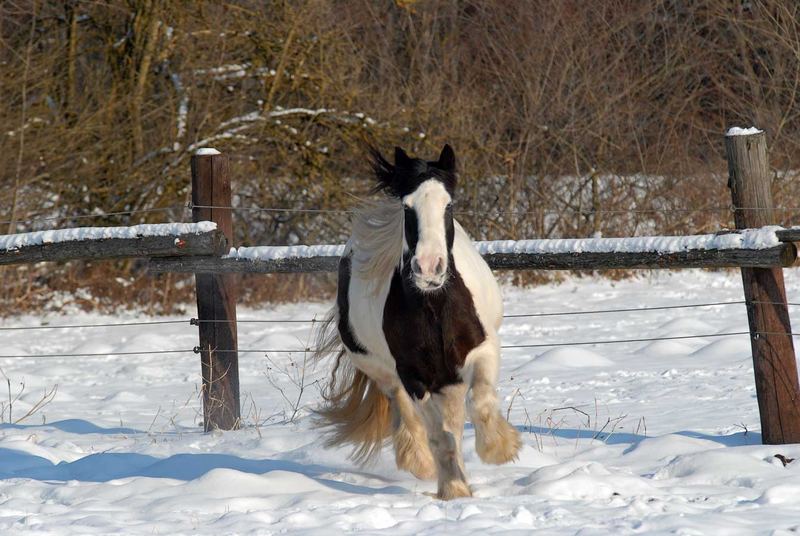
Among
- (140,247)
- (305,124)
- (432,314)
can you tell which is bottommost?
(432,314)

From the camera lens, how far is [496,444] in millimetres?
4453

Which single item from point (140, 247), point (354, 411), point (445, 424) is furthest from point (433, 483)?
point (140, 247)

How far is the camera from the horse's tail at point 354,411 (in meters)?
5.22

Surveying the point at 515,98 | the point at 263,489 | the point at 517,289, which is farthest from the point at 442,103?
the point at 263,489

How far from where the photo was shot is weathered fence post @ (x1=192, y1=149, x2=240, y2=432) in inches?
245

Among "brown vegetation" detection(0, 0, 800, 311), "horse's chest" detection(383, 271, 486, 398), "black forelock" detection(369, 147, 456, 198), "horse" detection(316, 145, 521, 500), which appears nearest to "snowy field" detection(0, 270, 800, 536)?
"horse" detection(316, 145, 521, 500)

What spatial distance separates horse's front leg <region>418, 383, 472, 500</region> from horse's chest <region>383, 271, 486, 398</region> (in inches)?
1.7

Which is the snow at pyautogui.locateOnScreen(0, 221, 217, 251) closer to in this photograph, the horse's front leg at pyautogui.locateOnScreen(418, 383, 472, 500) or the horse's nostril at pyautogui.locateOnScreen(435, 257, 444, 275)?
the horse's front leg at pyautogui.locateOnScreen(418, 383, 472, 500)

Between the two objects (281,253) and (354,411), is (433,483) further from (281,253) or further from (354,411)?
(281,253)

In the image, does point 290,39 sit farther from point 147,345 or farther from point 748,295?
point 748,295

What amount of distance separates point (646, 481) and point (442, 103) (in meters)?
10.9

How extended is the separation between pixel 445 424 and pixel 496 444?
0.24m

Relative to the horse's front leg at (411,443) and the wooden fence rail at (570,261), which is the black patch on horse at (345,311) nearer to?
the horse's front leg at (411,443)

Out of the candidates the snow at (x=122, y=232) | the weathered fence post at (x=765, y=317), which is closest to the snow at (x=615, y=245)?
the weathered fence post at (x=765, y=317)
